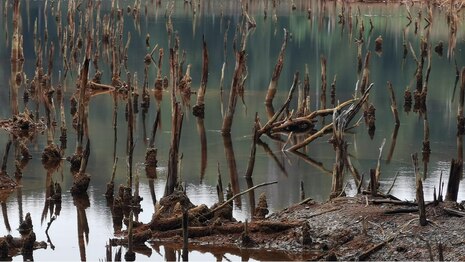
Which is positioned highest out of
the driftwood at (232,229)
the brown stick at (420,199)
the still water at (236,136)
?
the brown stick at (420,199)

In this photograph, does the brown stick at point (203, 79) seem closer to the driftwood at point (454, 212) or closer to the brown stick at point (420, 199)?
the driftwood at point (454, 212)

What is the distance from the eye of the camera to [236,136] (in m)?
23.7

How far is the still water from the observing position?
15.7m

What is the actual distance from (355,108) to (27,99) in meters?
10.8

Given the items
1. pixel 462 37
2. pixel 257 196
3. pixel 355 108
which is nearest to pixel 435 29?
pixel 462 37

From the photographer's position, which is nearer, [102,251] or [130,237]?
[130,237]

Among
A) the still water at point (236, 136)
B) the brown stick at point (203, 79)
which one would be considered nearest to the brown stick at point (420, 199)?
the still water at point (236, 136)

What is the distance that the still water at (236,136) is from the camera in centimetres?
1573

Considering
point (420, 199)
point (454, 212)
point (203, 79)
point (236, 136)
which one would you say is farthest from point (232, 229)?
point (203, 79)

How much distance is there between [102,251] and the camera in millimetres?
13430

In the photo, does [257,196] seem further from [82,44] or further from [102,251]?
[82,44]

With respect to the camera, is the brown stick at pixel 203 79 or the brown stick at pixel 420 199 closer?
the brown stick at pixel 420 199

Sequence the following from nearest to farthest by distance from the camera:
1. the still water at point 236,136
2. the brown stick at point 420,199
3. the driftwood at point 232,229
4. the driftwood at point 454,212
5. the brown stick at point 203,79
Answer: the brown stick at point 420,199 → the driftwood at point 454,212 → the driftwood at point 232,229 → the still water at point 236,136 → the brown stick at point 203,79

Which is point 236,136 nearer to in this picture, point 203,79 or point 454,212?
point 203,79
